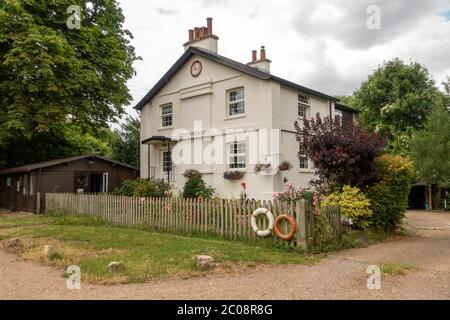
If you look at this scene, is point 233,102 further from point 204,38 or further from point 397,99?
point 397,99

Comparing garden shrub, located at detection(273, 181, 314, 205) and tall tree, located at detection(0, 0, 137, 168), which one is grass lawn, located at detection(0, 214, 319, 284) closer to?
garden shrub, located at detection(273, 181, 314, 205)

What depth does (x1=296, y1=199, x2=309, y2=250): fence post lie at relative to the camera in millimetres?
9695

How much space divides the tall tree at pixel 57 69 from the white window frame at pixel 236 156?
9.58 m

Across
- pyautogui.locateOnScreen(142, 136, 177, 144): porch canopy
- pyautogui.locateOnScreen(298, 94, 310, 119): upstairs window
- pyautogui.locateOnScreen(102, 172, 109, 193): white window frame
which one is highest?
pyautogui.locateOnScreen(298, 94, 310, 119): upstairs window

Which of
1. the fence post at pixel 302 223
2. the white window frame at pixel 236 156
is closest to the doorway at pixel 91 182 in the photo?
the white window frame at pixel 236 156

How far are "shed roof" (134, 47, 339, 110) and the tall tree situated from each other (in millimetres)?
2820

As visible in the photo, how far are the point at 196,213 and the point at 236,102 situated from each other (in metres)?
9.45

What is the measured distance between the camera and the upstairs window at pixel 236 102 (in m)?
20.4

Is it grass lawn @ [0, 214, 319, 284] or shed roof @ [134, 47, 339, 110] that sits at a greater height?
shed roof @ [134, 47, 339, 110]

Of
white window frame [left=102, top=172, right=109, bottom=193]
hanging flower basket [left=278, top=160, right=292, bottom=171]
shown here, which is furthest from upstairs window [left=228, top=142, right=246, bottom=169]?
white window frame [left=102, top=172, right=109, bottom=193]

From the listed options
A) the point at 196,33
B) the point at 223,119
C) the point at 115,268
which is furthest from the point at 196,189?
the point at 115,268

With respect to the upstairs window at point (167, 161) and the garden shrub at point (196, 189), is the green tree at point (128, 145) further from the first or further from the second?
the garden shrub at point (196, 189)

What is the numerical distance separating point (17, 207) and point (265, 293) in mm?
21826

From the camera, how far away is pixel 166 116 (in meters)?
24.4
